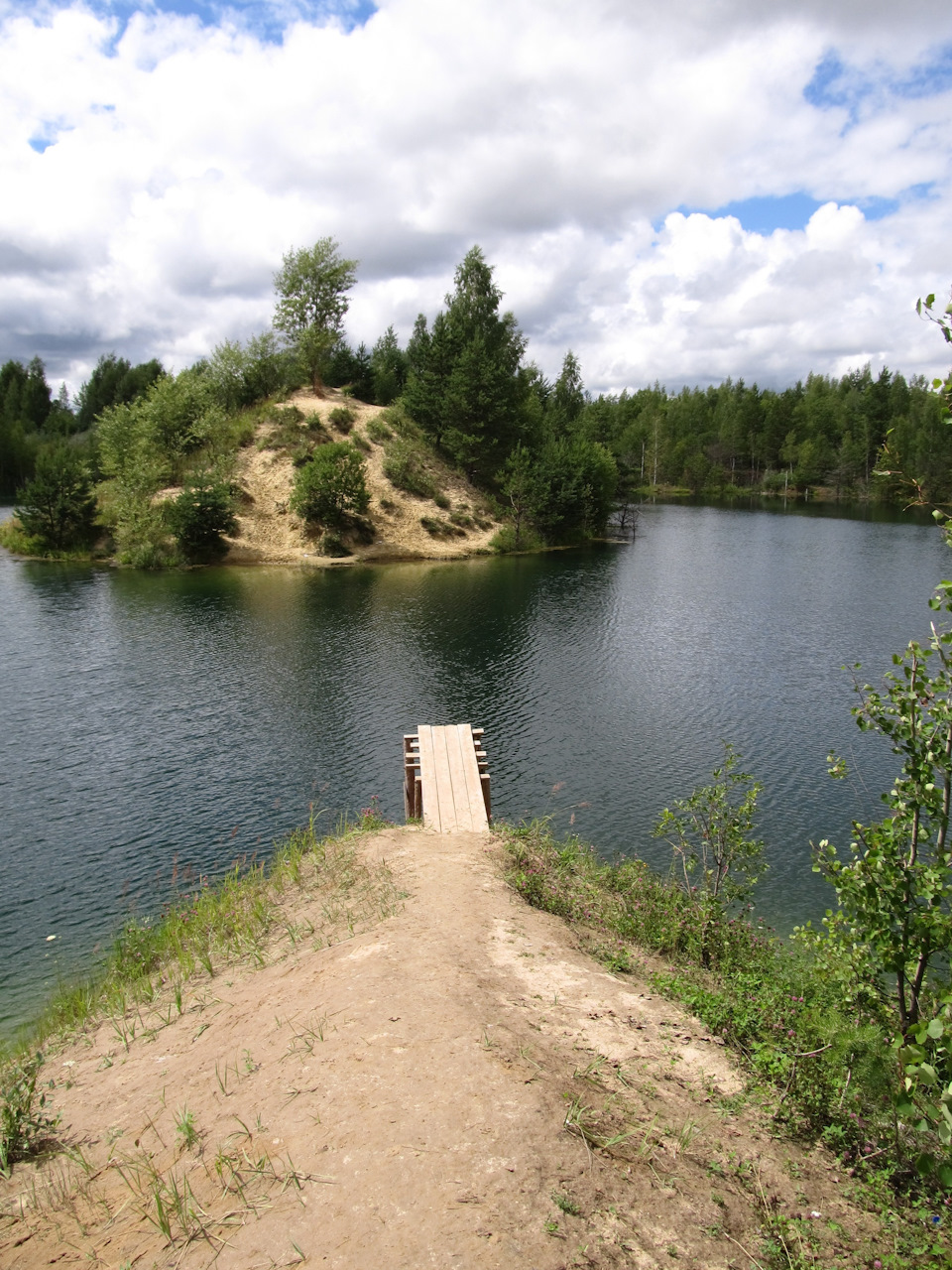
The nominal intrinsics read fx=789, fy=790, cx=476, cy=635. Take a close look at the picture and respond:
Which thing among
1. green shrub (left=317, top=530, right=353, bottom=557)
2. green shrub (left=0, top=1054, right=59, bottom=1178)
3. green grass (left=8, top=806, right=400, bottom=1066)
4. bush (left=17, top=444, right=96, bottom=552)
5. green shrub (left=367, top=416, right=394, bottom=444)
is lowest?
green grass (left=8, top=806, right=400, bottom=1066)

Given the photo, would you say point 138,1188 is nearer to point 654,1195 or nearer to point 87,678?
point 654,1195

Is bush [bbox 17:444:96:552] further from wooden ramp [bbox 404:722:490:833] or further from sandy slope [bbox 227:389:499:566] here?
wooden ramp [bbox 404:722:490:833]

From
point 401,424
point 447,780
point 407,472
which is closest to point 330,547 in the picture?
point 407,472

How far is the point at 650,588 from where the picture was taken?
47.5m

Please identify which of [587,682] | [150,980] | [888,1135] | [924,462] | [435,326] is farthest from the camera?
[924,462]

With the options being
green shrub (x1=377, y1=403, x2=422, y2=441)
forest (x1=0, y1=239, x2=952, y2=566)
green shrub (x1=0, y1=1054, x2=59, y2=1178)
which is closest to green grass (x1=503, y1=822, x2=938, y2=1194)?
green shrub (x1=0, y1=1054, x2=59, y2=1178)

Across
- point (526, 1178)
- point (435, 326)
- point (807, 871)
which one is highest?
point (435, 326)

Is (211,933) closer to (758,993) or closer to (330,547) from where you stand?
Answer: (758,993)

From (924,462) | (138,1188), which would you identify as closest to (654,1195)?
(138,1188)

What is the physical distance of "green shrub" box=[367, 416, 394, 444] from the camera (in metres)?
66.2

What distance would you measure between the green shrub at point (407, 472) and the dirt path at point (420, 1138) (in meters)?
55.6

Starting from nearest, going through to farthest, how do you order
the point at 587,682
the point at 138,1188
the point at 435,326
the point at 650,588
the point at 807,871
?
the point at 138,1188, the point at 807,871, the point at 587,682, the point at 650,588, the point at 435,326

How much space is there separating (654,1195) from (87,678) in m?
27.7

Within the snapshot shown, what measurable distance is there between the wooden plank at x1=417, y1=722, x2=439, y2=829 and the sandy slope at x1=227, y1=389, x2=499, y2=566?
39.1 m
